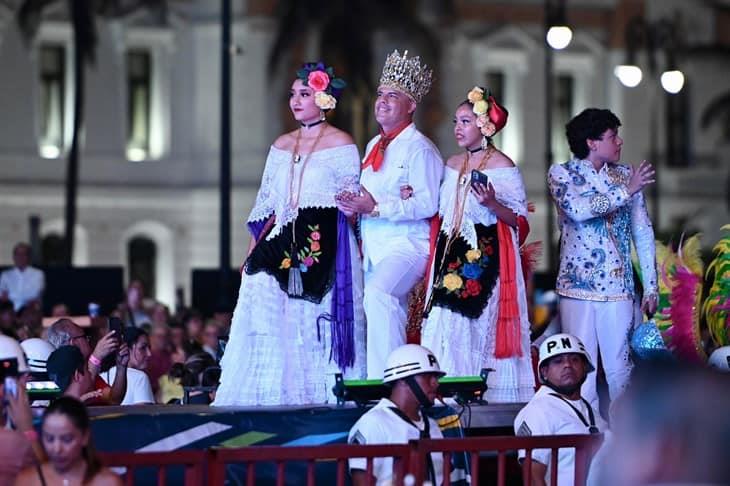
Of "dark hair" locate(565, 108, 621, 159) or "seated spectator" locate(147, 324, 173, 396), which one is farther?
"seated spectator" locate(147, 324, 173, 396)

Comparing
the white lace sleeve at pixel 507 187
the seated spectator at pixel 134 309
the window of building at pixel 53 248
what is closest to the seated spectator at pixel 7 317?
the seated spectator at pixel 134 309

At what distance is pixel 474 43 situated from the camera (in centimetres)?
5725

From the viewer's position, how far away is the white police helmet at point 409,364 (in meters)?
11.2

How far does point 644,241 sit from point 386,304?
68.3 inches

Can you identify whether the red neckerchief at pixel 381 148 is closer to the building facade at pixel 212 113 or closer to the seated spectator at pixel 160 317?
the seated spectator at pixel 160 317

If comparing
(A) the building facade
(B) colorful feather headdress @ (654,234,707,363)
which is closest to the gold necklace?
(B) colorful feather headdress @ (654,234,707,363)

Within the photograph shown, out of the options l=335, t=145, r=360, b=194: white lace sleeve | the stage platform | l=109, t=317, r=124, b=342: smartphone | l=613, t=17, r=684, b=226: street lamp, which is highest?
l=613, t=17, r=684, b=226: street lamp

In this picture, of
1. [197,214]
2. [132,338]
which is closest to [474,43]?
[197,214]

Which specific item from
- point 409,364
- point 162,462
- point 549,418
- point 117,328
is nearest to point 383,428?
point 409,364

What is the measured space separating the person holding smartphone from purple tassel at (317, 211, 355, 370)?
52cm

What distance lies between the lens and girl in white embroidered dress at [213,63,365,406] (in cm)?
1332

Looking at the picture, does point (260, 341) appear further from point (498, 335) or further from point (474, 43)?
point (474, 43)

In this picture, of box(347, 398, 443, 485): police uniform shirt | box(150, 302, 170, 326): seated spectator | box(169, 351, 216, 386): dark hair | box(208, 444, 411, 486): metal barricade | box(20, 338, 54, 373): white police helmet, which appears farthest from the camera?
box(150, 302, 170, 326): seated spectator

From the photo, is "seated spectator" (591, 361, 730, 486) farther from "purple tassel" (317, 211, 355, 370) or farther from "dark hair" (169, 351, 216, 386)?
"dark hair" (169, 351, 216, 386)
